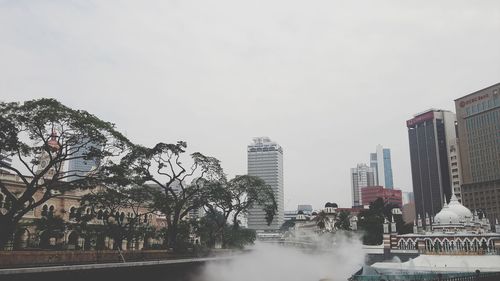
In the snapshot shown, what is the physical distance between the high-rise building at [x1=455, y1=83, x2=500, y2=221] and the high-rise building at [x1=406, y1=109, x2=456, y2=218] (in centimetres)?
1123

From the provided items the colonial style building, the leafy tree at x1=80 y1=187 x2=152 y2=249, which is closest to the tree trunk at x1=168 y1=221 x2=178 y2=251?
the leafy tree at x1=80 y1=187 x2=152 y2=249

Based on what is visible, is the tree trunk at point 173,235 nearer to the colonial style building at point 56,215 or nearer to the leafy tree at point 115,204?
the leafy tree at point 115,204

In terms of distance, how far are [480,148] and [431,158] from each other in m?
19.9

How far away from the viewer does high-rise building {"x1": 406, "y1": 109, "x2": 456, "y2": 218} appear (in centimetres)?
13125

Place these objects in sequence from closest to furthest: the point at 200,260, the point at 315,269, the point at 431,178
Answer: the point at 200,260 < the point at 315,269 < the point at 431,178

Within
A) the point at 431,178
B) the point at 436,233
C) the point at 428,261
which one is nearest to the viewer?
the point at 428,261

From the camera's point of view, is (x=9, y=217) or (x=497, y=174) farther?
(x=497, y=174)

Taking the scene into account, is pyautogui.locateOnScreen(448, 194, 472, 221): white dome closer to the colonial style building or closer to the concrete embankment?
the concrete embankment

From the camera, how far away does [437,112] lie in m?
137

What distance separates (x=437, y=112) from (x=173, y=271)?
121802 millimetres

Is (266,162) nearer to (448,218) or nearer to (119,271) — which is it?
(448,218)

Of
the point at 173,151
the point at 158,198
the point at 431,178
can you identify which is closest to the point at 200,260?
the point at 158,198

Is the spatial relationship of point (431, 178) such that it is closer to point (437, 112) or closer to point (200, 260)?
point (437, 112)

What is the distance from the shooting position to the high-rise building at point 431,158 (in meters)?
131
